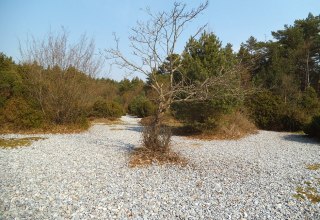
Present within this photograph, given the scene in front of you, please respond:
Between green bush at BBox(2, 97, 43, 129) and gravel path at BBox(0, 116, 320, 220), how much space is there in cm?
392

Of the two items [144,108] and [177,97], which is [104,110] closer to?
[144,108]

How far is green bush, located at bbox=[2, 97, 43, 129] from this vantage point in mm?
10820

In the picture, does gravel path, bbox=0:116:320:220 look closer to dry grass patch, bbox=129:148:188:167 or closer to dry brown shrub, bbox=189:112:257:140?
dry grass patch, bbox=129:148:188:167

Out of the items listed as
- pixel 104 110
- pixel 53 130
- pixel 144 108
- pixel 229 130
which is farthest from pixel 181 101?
pixel 144 108

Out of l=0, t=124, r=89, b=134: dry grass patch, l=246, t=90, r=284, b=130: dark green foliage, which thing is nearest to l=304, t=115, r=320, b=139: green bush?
l=246, t=90, r=284, b=130: dark green foliage

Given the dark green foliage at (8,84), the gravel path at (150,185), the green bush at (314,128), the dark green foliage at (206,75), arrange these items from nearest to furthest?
the gravel path at (150,185)
the dark green foliage at (206,75)
the green bush at (314,128)
the dark green foliage at (8,84)

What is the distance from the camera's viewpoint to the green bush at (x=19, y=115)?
10.8 meters

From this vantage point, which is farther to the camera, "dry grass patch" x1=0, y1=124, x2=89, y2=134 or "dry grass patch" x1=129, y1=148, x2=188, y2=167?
"dry grass patch" x1=0, y1=124, x2=89, y2=134

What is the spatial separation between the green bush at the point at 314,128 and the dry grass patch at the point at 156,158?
705 centimetres

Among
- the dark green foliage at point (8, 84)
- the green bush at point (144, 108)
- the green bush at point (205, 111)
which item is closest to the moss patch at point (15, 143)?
the dark green foliage at point (8, 84)

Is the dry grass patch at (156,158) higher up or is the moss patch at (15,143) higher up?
the moss patch at (15,143)

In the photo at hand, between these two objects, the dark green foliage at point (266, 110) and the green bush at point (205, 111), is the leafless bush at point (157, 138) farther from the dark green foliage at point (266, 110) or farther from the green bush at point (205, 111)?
the dark green foliage at point (266, 110)

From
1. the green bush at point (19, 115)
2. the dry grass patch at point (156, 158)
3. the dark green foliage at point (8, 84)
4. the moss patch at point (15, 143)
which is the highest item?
the dark green foliage at point (8, 84)

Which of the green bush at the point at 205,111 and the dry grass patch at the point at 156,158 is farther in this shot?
the green bush at the point at 205,111
